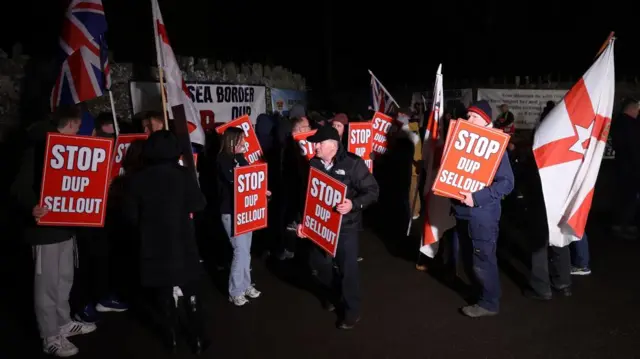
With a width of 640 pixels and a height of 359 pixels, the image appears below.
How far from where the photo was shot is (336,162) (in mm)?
5023

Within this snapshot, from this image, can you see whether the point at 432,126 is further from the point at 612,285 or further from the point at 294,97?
the point at 294,97

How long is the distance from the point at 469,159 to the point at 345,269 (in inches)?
64.3

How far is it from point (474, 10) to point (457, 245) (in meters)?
28.7

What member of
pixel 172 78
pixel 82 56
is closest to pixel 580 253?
pixel 172 78

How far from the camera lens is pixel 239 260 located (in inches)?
221

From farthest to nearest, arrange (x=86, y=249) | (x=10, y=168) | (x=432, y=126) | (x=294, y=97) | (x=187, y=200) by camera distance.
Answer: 1. (x=294, y=97)
2. (x=10, y=168)
3. (x=432, y=126)
4. (x=86, y=249)
5. (x=187, y=200)

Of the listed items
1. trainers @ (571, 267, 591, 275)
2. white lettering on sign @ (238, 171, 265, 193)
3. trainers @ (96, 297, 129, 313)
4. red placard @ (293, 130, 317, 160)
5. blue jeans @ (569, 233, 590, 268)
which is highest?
red placard @ (293, 130, 317, 160)

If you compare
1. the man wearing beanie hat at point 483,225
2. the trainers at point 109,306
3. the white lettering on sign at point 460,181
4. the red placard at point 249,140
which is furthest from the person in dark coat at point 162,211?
the man wearing beanie hat at point 483,225

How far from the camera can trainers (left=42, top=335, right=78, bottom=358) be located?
4688 millimetres

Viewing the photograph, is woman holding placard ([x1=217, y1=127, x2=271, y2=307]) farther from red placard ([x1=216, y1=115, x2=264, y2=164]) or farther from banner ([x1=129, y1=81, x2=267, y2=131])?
banner ([x1=129, y1=81, x2=267, y2=131])

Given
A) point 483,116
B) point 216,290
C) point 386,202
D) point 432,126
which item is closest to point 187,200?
point 216,290

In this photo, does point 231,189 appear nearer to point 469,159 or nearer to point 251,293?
point 251,293

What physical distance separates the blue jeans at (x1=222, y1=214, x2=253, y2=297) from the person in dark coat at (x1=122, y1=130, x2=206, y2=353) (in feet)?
3.83

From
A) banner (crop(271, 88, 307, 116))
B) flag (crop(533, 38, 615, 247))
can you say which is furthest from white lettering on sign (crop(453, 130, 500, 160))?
banner (crop(271, 88, 307, 116))
